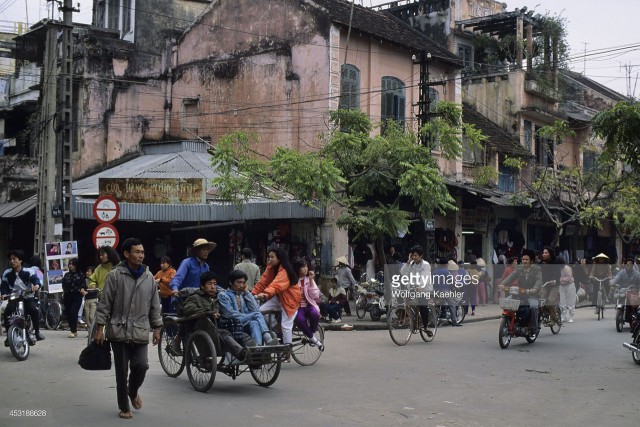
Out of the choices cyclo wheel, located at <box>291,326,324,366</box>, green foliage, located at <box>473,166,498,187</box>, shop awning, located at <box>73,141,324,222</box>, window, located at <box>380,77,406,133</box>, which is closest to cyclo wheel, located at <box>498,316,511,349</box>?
cyclo wheel, located at <box>291,326,324,366</box>

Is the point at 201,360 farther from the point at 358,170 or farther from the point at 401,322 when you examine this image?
the point at 358,170

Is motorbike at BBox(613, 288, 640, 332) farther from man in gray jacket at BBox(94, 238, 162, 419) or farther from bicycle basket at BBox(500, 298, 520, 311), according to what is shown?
man in gray jacket at BBox(94, 238, 162, 419)

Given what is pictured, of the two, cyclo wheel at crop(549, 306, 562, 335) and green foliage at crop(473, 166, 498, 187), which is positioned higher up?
green foliage at crop(473, 166, 498, 187)

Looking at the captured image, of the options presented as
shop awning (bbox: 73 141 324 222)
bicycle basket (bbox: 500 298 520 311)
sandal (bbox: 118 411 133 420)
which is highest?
shop awning (bbox: 73 141 324 222)

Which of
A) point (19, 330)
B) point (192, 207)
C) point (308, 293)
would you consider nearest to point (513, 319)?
point (308, 293)

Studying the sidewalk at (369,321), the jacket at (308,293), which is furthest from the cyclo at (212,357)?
the sidewalk at (369,321)

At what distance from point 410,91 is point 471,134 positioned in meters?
7.45

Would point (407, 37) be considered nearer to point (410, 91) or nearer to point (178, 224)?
point (410, 91)

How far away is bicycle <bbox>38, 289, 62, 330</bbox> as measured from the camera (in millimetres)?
19422

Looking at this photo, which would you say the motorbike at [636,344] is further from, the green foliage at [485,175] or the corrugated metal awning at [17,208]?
the corrugated metal awning at [17,208]

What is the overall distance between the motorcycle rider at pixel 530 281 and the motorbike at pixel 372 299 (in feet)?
→ 18.2

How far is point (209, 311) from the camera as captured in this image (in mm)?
9969

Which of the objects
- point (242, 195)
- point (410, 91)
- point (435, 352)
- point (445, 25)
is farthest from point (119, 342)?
point (445, 25)

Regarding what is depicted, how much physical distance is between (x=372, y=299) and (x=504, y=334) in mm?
6263
